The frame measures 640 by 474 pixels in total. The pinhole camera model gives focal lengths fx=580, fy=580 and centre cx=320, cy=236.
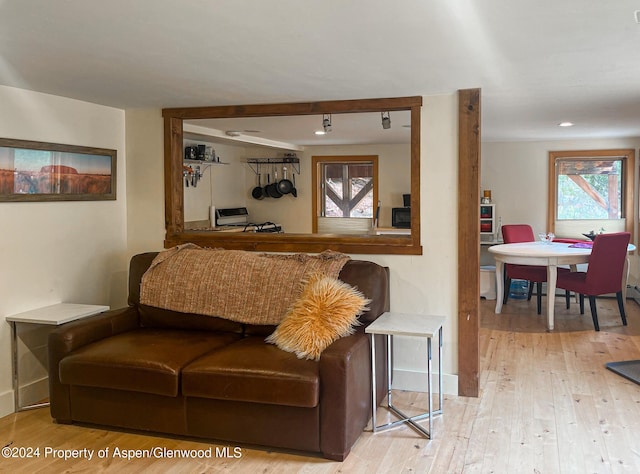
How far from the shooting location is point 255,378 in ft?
9.61

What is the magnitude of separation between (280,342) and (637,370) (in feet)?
9.27

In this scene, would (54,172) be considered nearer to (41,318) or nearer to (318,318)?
(41,318)

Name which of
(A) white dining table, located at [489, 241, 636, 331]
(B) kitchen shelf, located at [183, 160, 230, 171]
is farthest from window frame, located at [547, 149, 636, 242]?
(B) kitchen shelf, located at [183, 160, 230, 171]

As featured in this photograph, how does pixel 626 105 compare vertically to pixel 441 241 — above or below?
Result: above

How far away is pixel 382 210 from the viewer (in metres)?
8.16

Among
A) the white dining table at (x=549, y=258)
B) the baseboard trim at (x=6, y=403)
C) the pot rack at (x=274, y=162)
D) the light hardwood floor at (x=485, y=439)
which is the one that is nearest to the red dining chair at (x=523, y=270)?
the white dining table at (x=549, y=258)

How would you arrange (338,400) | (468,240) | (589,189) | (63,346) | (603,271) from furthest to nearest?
(589,189) → (603,271) → (468,240) → (63,346) → (338,400)

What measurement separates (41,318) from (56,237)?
0.65 metres

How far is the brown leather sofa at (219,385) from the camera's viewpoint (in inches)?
114

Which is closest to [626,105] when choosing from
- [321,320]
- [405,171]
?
[321,320]

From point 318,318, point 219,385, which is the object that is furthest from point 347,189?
point 219,385

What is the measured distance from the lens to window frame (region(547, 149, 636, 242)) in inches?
289

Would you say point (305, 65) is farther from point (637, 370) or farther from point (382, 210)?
point (382, 210)

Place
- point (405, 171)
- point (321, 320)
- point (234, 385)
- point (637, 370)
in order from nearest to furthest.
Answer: point (234, 385) < point (321, 320) < point (637, 370) < point (405, 171)
